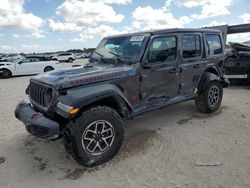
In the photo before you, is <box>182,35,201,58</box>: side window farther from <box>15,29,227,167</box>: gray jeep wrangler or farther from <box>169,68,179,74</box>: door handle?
<box>169,68,179,74</box>: door handle

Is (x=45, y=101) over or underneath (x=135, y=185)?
over

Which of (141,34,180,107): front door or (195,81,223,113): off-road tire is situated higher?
(141,34,180,107): front door

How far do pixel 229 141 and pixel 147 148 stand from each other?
4.80 feet

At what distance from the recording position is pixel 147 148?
4.15 meters

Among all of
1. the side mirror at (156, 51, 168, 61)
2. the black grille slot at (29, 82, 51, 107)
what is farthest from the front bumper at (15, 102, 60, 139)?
the side mirror at (156, 51, 168, 61)

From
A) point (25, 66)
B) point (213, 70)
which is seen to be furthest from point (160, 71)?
point (25, 66)

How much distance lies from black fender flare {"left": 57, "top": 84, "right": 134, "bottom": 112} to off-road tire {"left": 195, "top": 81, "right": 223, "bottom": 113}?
249cm

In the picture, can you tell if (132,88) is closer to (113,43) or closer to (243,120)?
(113,43)

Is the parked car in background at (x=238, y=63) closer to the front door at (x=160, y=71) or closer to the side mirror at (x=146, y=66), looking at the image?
the front door at (x=160, y=71)

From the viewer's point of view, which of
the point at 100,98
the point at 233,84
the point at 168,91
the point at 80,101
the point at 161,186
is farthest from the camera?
the point at 233,84

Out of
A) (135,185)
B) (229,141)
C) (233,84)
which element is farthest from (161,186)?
(233,84)

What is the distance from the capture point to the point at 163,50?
466cm

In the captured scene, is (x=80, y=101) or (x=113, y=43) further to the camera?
(x=113, y=43)

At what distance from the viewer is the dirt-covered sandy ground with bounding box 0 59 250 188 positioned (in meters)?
3.26
